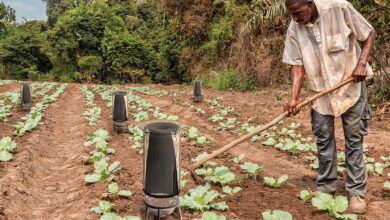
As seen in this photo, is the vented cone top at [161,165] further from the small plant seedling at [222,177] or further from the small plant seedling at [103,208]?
the small plant seedling at [222,177]

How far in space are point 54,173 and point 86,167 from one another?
1.63 ft

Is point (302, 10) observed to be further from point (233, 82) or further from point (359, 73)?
point (233, 82)

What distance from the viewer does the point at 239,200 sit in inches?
152

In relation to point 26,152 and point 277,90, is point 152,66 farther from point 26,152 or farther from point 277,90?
point 26,152

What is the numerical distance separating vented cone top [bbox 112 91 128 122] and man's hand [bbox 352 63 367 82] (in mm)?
4709

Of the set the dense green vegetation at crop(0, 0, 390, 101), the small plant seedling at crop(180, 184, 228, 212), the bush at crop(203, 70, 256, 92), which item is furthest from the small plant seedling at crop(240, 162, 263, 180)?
the bush at crop(203, 70, 256, 92)

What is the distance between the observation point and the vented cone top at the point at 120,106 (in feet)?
24.0

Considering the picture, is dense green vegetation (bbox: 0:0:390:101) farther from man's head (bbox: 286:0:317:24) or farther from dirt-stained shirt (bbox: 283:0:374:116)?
man's head (bbox: 286:0:317:24)

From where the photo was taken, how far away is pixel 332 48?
3.65 metres

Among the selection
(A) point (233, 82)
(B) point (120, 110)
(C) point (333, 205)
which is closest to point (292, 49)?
(C) point (333, 205)

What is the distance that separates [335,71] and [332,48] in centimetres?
23

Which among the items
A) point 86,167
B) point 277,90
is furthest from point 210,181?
point 277,90

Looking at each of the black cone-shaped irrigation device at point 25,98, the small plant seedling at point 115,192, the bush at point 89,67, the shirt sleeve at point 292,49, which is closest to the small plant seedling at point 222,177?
the small plant seedling at point 115,192

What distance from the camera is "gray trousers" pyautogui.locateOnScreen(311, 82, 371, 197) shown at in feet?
12.0
